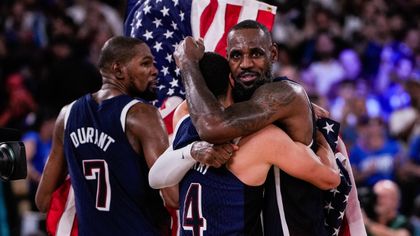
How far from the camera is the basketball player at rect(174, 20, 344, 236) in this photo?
4.16 m

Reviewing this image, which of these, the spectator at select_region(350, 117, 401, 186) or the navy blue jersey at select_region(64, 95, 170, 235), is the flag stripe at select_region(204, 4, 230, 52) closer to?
the navy blue jersey at select_region(64, 95, 170, 235)

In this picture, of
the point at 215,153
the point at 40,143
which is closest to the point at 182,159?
the point at 215,153

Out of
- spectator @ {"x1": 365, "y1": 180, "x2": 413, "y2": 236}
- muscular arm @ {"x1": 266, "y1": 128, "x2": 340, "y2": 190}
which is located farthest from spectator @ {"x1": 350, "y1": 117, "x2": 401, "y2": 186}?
muscular arm @ {"x1": 266, "y1": 128, "x2": 340, "y2": 190}

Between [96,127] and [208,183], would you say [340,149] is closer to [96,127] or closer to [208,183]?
[208,183]

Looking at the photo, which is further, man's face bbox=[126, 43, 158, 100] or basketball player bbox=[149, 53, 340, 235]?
man's face bbox=[126, 43, 158, 100]

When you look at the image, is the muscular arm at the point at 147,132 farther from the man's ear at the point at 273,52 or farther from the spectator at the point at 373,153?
the spectator at the point at 373,153

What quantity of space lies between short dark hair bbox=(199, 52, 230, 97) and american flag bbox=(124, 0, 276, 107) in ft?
4.91

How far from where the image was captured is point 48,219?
5496mm

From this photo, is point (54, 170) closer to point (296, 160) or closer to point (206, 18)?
point (206, 18)

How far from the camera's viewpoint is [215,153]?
4.22 m

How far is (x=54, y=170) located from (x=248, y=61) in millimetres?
1640

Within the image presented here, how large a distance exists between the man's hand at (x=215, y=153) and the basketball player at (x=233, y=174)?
2.0 inches

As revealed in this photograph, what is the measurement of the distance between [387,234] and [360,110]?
333 centimetres

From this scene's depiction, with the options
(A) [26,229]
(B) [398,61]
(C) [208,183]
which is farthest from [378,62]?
(C) [208,183]
